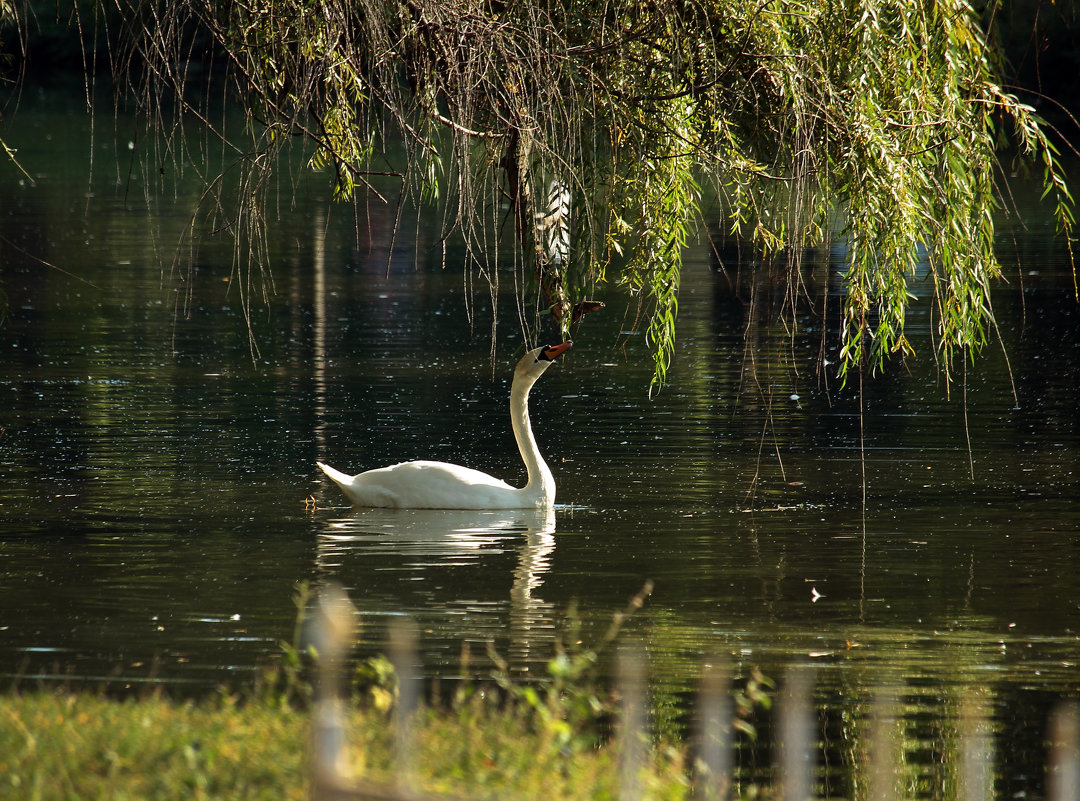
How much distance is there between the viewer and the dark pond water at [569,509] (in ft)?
27.4

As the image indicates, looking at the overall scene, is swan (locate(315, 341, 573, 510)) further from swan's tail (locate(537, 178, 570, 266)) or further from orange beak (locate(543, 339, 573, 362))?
swan's tail (locate(537, 178, 570, 266))

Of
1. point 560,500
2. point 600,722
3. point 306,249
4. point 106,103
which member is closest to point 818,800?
point 600,722

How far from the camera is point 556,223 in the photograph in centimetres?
838

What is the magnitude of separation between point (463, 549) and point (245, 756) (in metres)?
5.81

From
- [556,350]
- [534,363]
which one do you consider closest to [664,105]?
[556,350]

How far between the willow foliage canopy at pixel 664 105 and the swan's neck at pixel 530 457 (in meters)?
3.54

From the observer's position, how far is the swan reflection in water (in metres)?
8.90

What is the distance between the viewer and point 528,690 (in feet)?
18.1

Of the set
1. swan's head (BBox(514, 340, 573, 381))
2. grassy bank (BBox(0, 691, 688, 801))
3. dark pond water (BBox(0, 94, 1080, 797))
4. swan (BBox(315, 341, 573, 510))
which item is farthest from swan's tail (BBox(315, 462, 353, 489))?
grassy bank (BBox(0, 691, 688, 801))

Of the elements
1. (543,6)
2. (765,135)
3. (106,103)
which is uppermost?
(106,103)

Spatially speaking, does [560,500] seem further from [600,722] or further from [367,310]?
[367,310]

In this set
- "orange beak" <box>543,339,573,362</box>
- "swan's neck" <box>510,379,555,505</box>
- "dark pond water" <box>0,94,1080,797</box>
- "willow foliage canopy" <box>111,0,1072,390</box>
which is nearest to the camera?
"willow foliage canopy" <box>111,0,1072,390</box>

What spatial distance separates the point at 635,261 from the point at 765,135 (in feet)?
5.31

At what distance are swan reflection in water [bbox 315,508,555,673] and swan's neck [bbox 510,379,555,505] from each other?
123 mm
